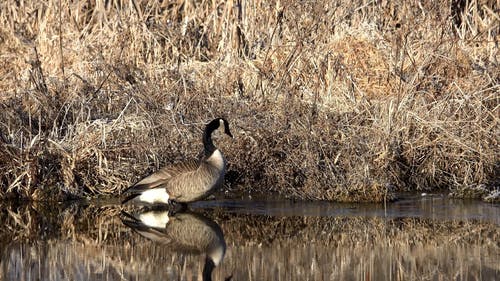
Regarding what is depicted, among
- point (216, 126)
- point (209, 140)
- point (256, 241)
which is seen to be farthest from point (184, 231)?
point (216, 126)

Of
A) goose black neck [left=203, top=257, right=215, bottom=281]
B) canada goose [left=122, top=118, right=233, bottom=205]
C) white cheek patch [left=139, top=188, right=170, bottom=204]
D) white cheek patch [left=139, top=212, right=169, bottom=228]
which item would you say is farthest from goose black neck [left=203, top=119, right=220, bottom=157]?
goose black neck [left=203, top=257, right=215, bottom=281]

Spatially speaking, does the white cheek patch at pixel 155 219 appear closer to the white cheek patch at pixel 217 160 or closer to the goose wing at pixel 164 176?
the goose wing at pixel 164 176

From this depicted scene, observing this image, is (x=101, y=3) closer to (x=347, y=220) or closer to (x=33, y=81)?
(x=33, y=81)

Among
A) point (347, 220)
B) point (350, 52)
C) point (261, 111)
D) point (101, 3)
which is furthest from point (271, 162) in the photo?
point (101, 3)

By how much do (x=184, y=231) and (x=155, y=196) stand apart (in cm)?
129

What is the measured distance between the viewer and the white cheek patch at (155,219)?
985 centimetres

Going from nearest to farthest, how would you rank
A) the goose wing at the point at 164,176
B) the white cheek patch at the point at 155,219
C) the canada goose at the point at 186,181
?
the white cheek patch at the point at 155,219, the canada goose at the point at 186,181, the goose wing at the point at 164,176

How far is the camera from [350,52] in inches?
535

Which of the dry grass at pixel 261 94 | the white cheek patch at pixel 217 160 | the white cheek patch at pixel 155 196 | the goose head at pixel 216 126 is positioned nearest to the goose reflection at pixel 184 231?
the white cheek patch at pixel 155 196

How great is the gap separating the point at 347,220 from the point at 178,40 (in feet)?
18.8

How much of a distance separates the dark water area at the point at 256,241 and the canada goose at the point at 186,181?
6.8 inches

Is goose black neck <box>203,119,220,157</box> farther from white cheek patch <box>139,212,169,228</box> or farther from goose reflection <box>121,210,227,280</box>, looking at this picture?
white cheek patch <box>139,212,169,228</box>

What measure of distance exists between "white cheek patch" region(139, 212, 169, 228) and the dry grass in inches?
36.0

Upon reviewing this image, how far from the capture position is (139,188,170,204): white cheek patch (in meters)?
10.6
